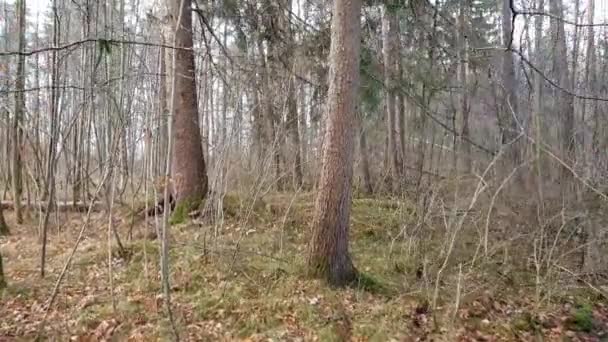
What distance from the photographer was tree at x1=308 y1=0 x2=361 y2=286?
4.81 metres

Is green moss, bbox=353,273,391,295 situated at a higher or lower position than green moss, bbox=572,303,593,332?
higher

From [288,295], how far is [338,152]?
1.58 meters

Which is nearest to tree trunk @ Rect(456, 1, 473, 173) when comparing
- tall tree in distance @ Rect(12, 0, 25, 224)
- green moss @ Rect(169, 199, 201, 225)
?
green moss @ Rect(169, 199, 201, 225)

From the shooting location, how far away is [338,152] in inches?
191

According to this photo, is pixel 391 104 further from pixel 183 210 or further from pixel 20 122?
pixel 20 122

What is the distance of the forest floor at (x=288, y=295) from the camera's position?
4.27 meters

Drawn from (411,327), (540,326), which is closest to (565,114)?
(540,326)

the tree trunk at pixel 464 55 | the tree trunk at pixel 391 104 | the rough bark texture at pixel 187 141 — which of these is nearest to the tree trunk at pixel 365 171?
the tree trunk at pixel 391 104

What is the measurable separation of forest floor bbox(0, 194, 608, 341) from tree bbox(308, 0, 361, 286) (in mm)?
344

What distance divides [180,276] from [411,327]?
258cm

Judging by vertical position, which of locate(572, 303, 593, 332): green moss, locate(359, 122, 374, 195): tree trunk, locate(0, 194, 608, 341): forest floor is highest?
locate(359, 122, 374, 195): tree trunk

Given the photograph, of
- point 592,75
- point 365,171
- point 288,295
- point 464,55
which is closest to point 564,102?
point 592,75

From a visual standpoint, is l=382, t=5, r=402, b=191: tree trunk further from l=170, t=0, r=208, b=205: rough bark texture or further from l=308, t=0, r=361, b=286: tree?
→ l=308, t=0, r=361, b=286: tree

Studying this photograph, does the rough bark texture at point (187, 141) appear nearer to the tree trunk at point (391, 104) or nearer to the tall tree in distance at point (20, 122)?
the tall tree in distance at point (20, 122)
